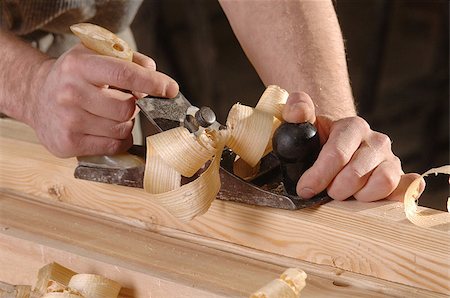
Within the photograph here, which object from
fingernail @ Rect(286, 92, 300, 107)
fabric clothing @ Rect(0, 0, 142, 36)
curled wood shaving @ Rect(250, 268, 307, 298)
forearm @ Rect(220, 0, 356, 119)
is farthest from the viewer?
fabric clothing @ Rect(0, 0, 142, 36)

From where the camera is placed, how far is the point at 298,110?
50.6 inches

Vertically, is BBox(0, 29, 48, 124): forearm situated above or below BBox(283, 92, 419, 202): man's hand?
below

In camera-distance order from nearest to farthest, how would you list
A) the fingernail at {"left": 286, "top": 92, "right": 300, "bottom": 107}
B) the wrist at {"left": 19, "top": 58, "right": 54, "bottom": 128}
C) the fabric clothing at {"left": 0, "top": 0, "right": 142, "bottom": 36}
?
the fingernail at {"left": 286, "top": 92, "right": 300, "bottom": 107}
the wrist at {"left": 19, "top": 58, "right": 54, "bottom": 128}
the fabric clothing at {"left": 0, "top": 0, "right": 142, "bottom": 36}

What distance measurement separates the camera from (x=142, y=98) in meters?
1.34

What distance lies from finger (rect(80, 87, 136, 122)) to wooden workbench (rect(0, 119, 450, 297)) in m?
0.14

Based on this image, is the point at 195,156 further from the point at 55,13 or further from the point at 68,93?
the point at 55,13

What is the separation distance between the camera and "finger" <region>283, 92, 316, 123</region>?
4.21ft

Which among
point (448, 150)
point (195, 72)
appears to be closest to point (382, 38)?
point (448, 150)

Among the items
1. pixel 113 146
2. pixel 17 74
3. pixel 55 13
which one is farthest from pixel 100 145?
pixel 55 13

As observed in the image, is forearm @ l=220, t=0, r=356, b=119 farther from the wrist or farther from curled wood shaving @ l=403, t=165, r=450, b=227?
the wrist

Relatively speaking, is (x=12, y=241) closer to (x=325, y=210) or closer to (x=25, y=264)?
(x=25, y=264)

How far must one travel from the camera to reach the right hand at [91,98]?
1.31 metres

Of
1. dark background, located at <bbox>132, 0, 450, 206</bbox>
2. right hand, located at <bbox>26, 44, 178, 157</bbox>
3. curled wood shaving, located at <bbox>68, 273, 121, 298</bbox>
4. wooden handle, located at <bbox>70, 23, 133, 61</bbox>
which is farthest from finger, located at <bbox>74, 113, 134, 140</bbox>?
dark background, located at <bbox>132, 0, 450, 206</bbox>

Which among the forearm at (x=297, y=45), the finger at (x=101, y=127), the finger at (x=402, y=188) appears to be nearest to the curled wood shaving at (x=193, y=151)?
the finger at (x=101, y=127)
